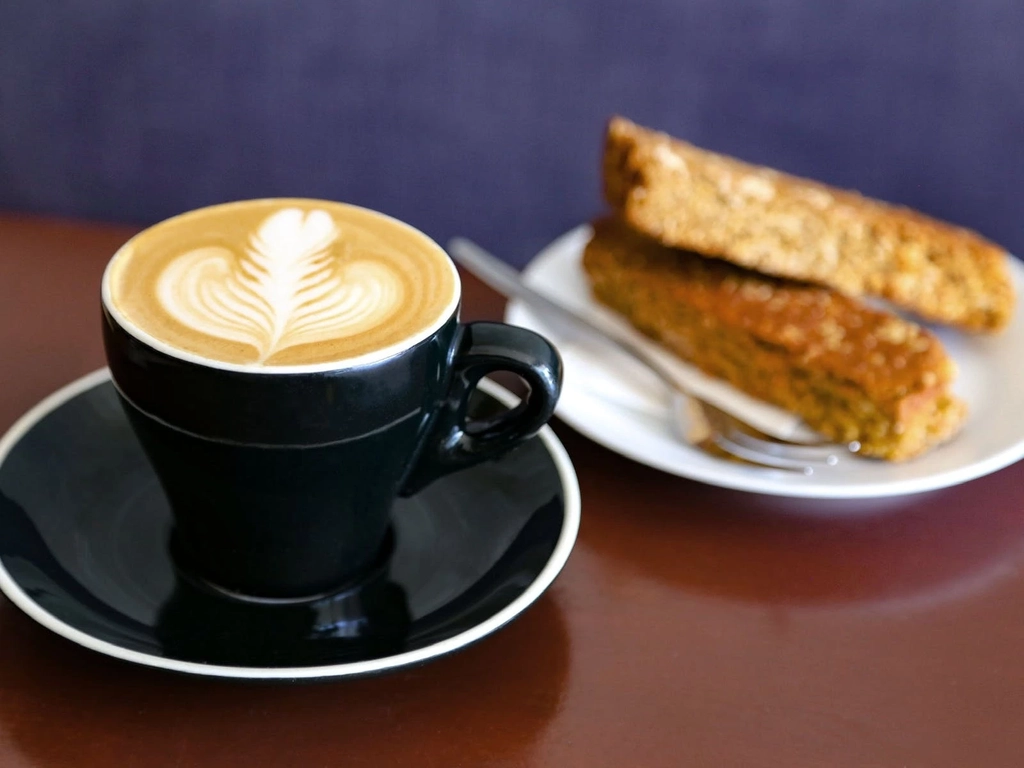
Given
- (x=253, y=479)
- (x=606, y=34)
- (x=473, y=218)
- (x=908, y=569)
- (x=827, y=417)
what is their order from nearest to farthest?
(x=253, y=479)
(x=908, y=569)
(x=827, y=417)
(x=606, y=34)
(x=473, y=218)

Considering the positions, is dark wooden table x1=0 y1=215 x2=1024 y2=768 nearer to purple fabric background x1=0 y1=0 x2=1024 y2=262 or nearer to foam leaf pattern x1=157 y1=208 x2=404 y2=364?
foam leaf pattern x1=157 y1=208 x2=404 y2=364

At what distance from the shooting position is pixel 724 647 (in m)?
0.52

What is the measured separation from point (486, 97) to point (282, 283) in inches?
24.4

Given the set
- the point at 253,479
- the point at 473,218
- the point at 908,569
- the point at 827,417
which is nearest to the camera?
the point at 253,479

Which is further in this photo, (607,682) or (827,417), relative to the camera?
(827,417)

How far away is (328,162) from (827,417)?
2.07 feet

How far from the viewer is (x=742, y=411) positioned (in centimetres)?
72

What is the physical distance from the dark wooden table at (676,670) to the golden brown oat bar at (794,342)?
0.18 ft

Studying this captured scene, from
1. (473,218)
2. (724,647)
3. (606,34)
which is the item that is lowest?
(473,218)

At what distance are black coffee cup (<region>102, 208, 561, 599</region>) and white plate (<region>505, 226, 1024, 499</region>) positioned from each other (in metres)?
0.14

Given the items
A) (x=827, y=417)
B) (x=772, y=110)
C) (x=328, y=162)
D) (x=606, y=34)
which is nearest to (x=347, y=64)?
(x=328, y=162)

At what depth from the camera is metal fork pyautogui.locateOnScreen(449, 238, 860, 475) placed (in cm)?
63

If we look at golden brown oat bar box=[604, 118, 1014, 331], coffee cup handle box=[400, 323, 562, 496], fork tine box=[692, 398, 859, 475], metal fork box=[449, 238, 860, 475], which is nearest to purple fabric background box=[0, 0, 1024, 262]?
golden brown oat bar box=[604, 118, 1014, 331]

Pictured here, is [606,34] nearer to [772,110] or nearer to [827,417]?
[772,110]
